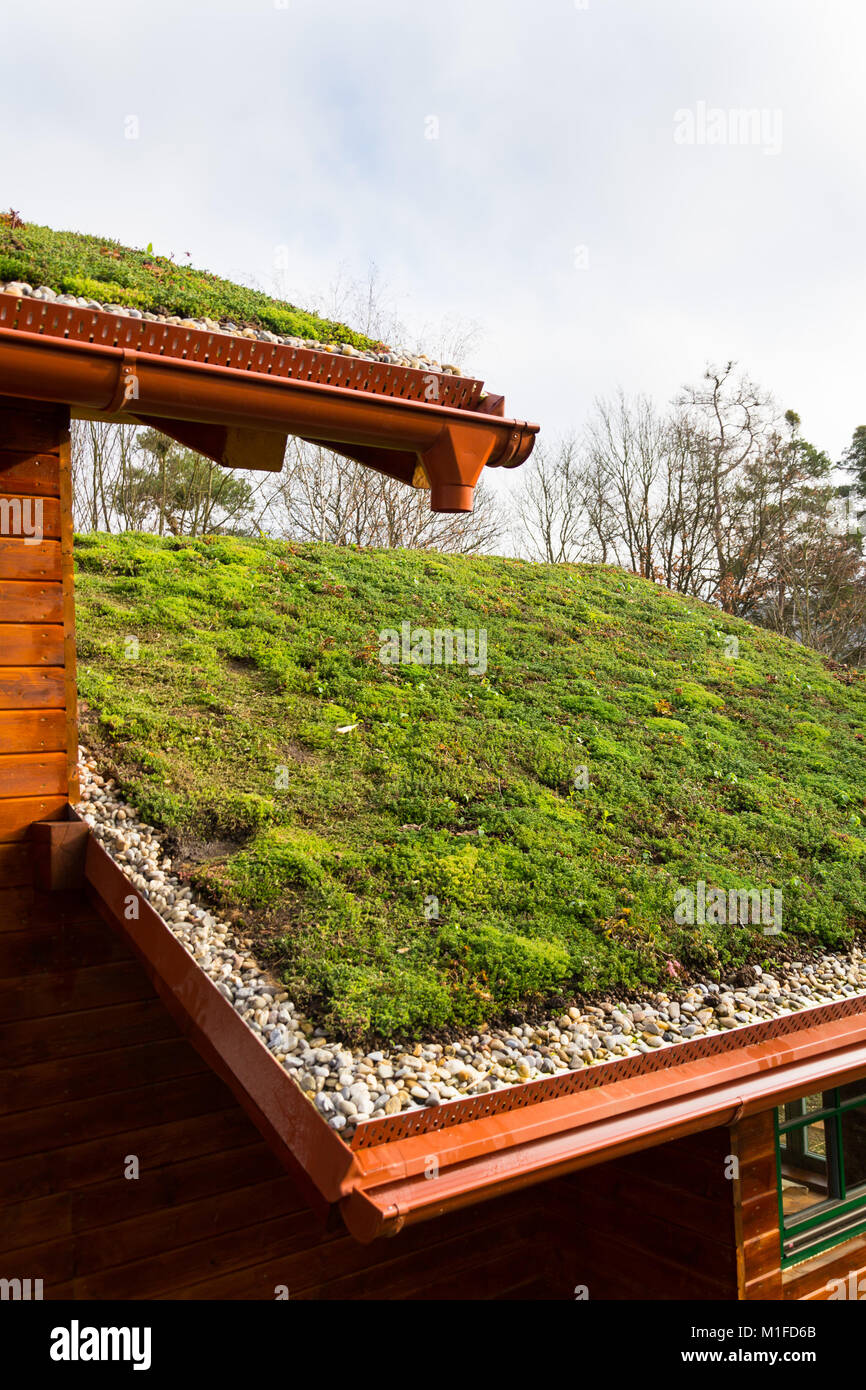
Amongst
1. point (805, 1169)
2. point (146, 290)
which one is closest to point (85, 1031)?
point (146, 290)

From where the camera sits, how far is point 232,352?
119 inches

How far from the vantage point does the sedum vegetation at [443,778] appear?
155 inches

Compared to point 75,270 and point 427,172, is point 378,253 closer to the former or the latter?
point 427,172

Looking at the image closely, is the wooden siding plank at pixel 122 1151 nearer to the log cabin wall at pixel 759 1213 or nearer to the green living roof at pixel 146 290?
the log cabin wall at pixel 759 1213

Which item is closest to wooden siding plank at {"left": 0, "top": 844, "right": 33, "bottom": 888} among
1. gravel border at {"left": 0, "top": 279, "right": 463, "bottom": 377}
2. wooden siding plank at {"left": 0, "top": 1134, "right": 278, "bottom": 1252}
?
wooden siding plank at {"left": 0, "top": 1134, "right": 278, "bottom": 1252}

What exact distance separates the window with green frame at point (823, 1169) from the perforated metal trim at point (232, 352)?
3973 mm

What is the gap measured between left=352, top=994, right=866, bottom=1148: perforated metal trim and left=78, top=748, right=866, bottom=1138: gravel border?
11 centimetres

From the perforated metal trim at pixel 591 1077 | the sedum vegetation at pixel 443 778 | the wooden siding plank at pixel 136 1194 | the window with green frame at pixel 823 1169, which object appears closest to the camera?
the perforated metal trim at pixel 591 1077

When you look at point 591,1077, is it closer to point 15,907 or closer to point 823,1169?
point 15,907

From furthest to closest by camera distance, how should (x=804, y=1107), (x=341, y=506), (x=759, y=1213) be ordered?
(x=341, y=506) < (x=804, y=1107) < (x=759, y=1213)

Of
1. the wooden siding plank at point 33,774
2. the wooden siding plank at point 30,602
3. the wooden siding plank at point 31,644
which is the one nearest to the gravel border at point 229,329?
the wooden siding plank at point 30,602

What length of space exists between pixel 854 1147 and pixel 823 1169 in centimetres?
22

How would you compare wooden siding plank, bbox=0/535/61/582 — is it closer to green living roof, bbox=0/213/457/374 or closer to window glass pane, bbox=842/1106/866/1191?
green living roof, bbox=0/213/457/374

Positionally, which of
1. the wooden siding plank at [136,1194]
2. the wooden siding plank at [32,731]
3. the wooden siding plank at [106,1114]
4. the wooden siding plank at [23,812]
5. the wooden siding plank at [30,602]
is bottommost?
the wooden siding plank at [136,1194]
